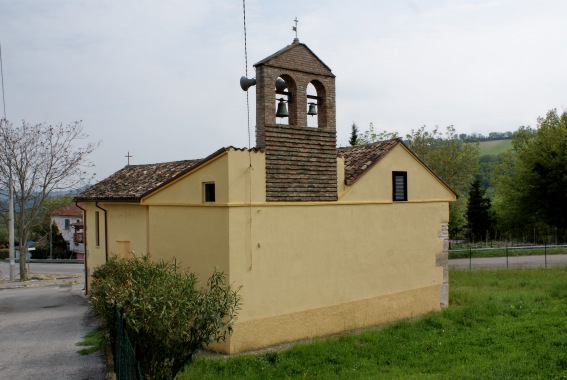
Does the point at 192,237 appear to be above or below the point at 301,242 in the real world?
above

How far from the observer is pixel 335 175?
533 inches

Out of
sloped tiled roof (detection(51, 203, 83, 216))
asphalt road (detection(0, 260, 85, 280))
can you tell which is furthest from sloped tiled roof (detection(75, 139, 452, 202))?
sloped tiled roof (detection(51, 203, 83, 216))

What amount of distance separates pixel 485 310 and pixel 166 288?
10.1 m

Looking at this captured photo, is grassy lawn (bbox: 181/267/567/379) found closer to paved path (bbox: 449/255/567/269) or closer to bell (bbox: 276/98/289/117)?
bell (bbox: 276/98/289/117)

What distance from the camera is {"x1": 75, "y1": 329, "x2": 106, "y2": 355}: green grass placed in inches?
455

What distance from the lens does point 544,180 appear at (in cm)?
3425

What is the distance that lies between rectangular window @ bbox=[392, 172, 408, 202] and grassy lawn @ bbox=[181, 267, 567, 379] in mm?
3406

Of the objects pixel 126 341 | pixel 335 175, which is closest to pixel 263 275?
pixel 335 175

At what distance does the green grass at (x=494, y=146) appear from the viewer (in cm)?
9296

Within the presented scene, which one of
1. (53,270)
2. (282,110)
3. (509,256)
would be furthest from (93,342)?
(53,270)

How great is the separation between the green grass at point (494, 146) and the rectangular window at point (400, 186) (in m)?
81.5

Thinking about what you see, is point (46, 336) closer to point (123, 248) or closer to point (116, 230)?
point (123, 248)

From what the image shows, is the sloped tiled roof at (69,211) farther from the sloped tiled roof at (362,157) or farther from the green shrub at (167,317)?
the green shrub at (167,317)

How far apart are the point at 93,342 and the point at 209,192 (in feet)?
14.2
